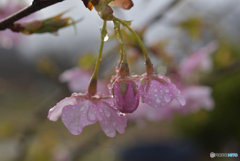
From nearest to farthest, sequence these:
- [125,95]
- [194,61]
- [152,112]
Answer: [125,95], [152,112], [194,61]

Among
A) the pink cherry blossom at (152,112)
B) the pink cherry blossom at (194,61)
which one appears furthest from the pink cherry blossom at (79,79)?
the pink cherry blossom at (194,61)

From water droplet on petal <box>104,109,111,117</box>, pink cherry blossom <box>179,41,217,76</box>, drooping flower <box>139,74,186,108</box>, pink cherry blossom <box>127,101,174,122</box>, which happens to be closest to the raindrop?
drooping flower <box>139,74,186,108</box>

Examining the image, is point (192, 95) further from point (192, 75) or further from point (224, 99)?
point (224, 99)

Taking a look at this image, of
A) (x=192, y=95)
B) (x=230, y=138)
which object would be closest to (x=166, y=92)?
(x=192, y=95)

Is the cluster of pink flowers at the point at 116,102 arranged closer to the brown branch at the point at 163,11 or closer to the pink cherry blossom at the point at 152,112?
the pink cherry blossom at the point at 152,112

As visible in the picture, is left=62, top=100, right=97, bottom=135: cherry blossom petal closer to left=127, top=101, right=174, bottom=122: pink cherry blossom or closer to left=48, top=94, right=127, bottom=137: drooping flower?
left=48, top=94, right=127, bottom=137: drooping flower

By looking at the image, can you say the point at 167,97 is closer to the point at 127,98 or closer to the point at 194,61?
the point at 127,98

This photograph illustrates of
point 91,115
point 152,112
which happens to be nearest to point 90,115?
point 91,115
